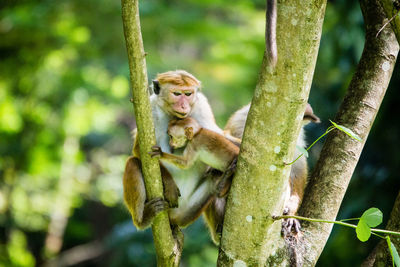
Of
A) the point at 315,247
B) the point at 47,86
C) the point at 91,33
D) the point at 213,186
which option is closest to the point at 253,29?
the point at 91,33

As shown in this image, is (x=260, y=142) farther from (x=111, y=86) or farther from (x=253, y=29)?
(x=253, y=29)

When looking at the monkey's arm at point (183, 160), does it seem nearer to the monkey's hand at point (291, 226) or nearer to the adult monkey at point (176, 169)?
the adult monkey at point (176, 169)

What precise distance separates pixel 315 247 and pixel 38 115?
726 centimetres

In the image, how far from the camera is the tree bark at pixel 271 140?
199 centimetres

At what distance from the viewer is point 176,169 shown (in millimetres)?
3447

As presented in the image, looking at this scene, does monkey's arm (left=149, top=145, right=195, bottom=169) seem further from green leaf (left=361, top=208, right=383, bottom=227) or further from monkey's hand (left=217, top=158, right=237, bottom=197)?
green leaf (left=361, top=208, right=383, bottom=227)

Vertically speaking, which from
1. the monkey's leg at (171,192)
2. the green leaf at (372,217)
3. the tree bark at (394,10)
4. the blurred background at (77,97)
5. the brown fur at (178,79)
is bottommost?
the blurred background at (77,97)

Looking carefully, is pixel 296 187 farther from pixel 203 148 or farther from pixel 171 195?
pixel 171 195

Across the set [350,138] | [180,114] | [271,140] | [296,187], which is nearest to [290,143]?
[271,140]

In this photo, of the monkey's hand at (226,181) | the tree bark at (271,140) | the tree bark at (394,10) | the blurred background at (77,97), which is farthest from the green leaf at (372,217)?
the blurred background at (77,97)

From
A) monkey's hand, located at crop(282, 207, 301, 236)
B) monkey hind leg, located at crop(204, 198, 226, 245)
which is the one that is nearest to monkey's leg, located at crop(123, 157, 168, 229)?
monkey hind leg, located at crop(204, 198, 226, 245)

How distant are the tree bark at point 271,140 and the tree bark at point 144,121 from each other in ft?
1.24

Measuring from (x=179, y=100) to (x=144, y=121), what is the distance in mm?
978

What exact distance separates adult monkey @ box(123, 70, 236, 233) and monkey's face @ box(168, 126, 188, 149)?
0.17m
